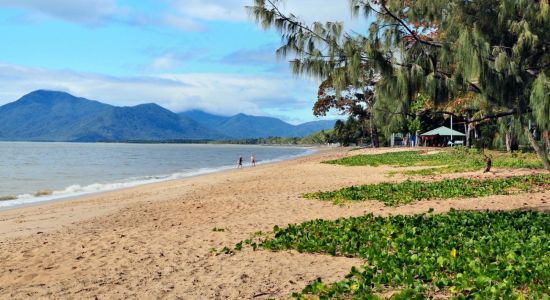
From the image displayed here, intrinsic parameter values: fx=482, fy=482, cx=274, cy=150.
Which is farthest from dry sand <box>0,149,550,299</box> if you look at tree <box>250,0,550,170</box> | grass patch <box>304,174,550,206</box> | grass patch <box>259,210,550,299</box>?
tree <box>250,0,550,170</box>

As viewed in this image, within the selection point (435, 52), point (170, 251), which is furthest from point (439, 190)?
point (170, 251)

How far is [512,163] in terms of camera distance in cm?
2303

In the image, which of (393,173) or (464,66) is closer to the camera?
(464,66)

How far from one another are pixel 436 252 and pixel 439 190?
8.42 meters

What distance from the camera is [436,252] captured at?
700 centimetres

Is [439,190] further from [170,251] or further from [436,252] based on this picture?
[170,251]

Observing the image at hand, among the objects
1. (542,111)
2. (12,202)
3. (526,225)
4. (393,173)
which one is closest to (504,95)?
(542,111)

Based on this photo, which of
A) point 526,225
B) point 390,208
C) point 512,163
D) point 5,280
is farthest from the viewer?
point 512,163

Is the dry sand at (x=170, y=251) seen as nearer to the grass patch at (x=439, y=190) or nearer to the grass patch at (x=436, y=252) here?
the grass patch at (x=436, y=252)

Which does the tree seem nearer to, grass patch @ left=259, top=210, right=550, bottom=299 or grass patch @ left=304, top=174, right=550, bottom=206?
grass patch @ left=259, top=210, right=550, bottom=299

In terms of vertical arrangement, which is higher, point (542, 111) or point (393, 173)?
point (542, 111)

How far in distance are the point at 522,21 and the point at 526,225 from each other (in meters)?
Result: 3.67

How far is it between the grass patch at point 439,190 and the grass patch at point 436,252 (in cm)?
367

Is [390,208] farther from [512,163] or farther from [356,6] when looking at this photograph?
[512,163]
